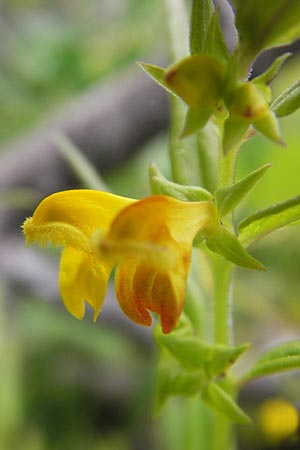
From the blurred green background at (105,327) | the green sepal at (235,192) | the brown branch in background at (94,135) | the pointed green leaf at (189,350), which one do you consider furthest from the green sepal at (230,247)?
the brown branch in background at (94,135)

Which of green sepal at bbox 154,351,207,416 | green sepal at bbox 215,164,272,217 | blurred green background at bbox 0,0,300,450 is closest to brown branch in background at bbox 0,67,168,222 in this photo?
blurred green background at bbox 0,0,300,450

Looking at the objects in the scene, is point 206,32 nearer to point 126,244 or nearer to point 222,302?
point 126,244

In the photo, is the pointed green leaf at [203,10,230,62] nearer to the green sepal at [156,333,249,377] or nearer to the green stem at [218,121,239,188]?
the green stem at [218,121,239,188]

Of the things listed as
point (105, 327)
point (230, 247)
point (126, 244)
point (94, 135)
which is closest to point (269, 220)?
point (230, 247)

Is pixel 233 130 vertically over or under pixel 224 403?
over

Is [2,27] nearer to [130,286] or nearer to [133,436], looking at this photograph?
[133,436]

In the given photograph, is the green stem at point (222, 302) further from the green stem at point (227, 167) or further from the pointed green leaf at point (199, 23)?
the pointed green leaf at point (199, 23)
